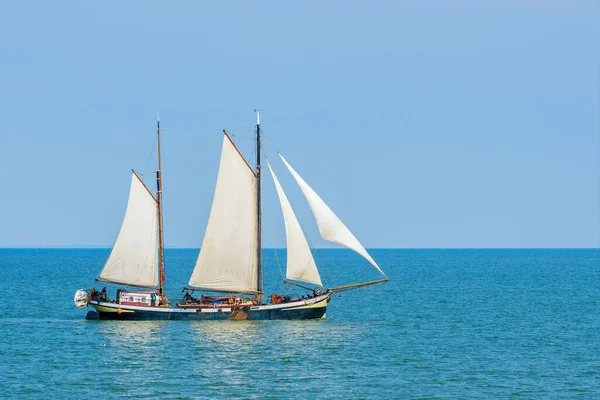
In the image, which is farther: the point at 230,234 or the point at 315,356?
the point at 230,234

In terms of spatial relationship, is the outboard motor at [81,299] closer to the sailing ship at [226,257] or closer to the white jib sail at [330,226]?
the sailing ship at [226,257]

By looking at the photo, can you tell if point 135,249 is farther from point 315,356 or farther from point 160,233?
point 315,356

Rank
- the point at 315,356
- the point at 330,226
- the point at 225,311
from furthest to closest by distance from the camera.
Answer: the point at 225,311
the point at 330,226
the point at 315,356

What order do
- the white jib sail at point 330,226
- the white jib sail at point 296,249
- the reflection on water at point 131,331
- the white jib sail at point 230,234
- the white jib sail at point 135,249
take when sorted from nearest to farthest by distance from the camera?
the reflection on water at point 131,331
the white jib sail at point 330,226
the white jib sail at point 296,249
the white jib sail at point 230,234
the white jib sail at point 135,249

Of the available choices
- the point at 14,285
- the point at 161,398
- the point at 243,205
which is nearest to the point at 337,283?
the point at 14,285

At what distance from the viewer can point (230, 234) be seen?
71125 mm

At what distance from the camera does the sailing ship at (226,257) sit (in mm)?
69062

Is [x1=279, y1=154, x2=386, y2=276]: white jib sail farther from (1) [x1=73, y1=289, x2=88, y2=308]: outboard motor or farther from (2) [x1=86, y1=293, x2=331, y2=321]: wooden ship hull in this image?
(1) [x1=73, y1=289, x2=88, y2=308]: outboard motor

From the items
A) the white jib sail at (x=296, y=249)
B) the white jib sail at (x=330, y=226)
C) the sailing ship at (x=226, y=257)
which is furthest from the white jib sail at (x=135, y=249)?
the white jib sail at (x=330, y=226)

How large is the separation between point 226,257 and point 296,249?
5.44 meters

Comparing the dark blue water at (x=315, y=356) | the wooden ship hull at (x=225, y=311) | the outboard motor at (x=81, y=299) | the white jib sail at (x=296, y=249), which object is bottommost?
the dark blue water at (x=315, y=356)

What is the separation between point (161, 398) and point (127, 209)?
30.1m

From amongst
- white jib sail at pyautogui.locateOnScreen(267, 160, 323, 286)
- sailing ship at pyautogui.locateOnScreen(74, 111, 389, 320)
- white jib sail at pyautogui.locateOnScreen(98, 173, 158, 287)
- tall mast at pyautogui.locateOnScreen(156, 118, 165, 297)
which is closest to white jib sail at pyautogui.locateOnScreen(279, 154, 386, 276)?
sailing ship at pyautogui.locateOnScreen(74, 111, 389, 320)

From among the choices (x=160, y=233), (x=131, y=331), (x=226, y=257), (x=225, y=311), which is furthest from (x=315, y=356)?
(x=160, y=233)
